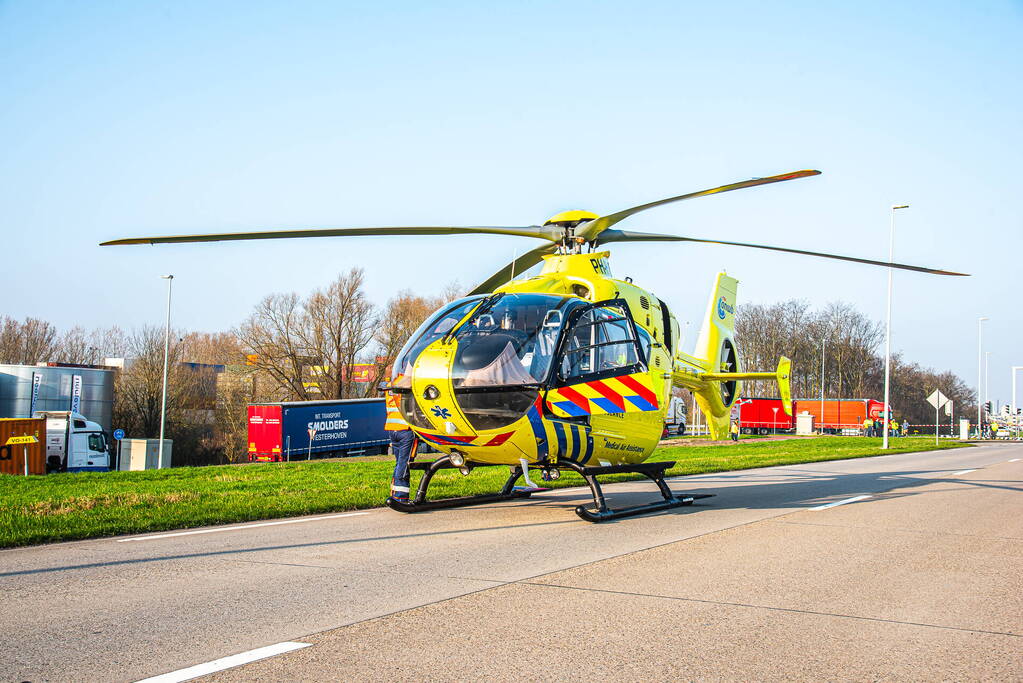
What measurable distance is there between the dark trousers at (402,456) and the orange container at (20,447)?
75.1 ft

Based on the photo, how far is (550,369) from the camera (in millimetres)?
9430

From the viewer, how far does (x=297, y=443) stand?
40094mm

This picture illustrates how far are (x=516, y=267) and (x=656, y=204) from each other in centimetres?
308

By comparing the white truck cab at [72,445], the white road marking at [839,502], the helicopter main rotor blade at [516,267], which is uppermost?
the helicopter main rotor blade at [516,267]

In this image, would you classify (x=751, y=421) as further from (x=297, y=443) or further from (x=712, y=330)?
(x=712, y=330)

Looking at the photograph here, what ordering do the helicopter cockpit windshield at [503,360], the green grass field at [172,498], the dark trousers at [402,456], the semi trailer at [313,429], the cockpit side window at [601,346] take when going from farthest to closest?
1. the semi trailer at [313,429]
2. the dark trousers at [402,456]
3. the cockpit side window at [601,346]
4. the helicopter cockpit windshield at [503,360]
5. the green grass field at [172,498]

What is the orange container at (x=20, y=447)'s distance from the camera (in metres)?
28.5

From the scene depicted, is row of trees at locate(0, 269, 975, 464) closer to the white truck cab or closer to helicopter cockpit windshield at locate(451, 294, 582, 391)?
the white truck cab

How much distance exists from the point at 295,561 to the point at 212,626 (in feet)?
7.31

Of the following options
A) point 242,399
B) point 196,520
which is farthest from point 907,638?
point 242,399

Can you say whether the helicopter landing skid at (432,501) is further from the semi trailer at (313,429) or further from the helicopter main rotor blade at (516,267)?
the semi trailer at (313,429)

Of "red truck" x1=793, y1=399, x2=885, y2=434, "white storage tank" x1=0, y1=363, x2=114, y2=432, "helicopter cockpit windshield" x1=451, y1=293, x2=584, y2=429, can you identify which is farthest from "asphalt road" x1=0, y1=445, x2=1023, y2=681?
"red truck" x1=793, y1=399, x2=885, y2=434

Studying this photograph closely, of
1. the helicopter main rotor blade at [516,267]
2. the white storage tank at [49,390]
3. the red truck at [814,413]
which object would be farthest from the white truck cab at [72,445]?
the red truck at [814,413]

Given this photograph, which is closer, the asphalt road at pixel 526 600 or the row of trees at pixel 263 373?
the asphalt road at pixel 526 600
